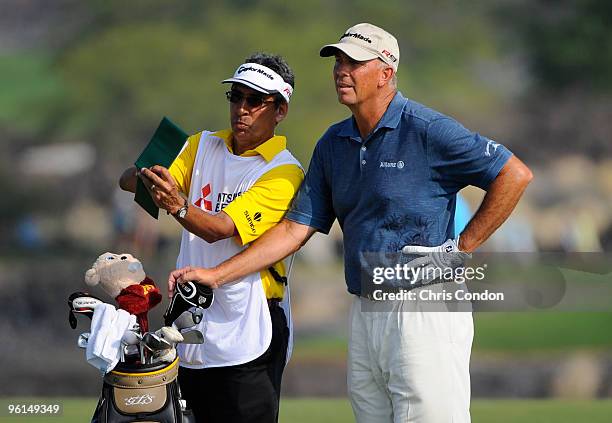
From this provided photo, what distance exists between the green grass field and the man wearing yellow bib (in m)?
2.36

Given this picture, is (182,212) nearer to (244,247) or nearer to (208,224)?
(208,224)

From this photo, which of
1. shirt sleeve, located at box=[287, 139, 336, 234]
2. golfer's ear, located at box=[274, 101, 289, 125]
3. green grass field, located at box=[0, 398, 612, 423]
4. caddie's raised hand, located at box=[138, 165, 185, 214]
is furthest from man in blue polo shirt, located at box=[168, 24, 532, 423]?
green grass field, located at box=[0, 398, 612, 423]

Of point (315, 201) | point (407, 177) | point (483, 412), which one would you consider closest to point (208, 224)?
point (315, 201)

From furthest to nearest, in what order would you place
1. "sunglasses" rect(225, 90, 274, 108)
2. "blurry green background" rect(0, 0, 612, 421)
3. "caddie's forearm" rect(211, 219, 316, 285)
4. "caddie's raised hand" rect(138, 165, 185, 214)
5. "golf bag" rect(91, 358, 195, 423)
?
"blurry green background" rect(0, 0, 612, 421) → "sunglasses" rect(225, 90, 274, 108) → "caddie's forearm" rect(211, 219, 316, 285) → "caddie's raised hand" rect(138, 165, 185, 214) → "golf bag" rect(91, 358, 195, 423)

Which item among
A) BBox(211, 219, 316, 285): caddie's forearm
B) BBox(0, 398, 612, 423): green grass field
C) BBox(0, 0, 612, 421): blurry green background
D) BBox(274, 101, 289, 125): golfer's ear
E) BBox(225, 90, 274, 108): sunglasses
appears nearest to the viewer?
BBox(211, 219, 316, 285): caddie's forearm

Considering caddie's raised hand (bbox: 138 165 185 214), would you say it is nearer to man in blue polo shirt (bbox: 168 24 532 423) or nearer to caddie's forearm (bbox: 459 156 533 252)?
man in blue polo shirt (bbox: 168 24 532 423)

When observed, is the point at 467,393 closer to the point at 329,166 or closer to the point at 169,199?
the point at 329,166

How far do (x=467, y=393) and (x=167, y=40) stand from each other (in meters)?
12.0

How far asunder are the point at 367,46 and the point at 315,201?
591 mm

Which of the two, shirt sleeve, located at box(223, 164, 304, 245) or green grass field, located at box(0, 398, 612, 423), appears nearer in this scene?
shirt sleeve, located at box(223, 164, 304, 245)

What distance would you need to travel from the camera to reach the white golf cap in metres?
3.75

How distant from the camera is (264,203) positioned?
3998mm

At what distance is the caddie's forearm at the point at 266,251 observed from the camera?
3.92 m

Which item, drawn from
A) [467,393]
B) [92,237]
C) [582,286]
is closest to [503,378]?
[92,237]
